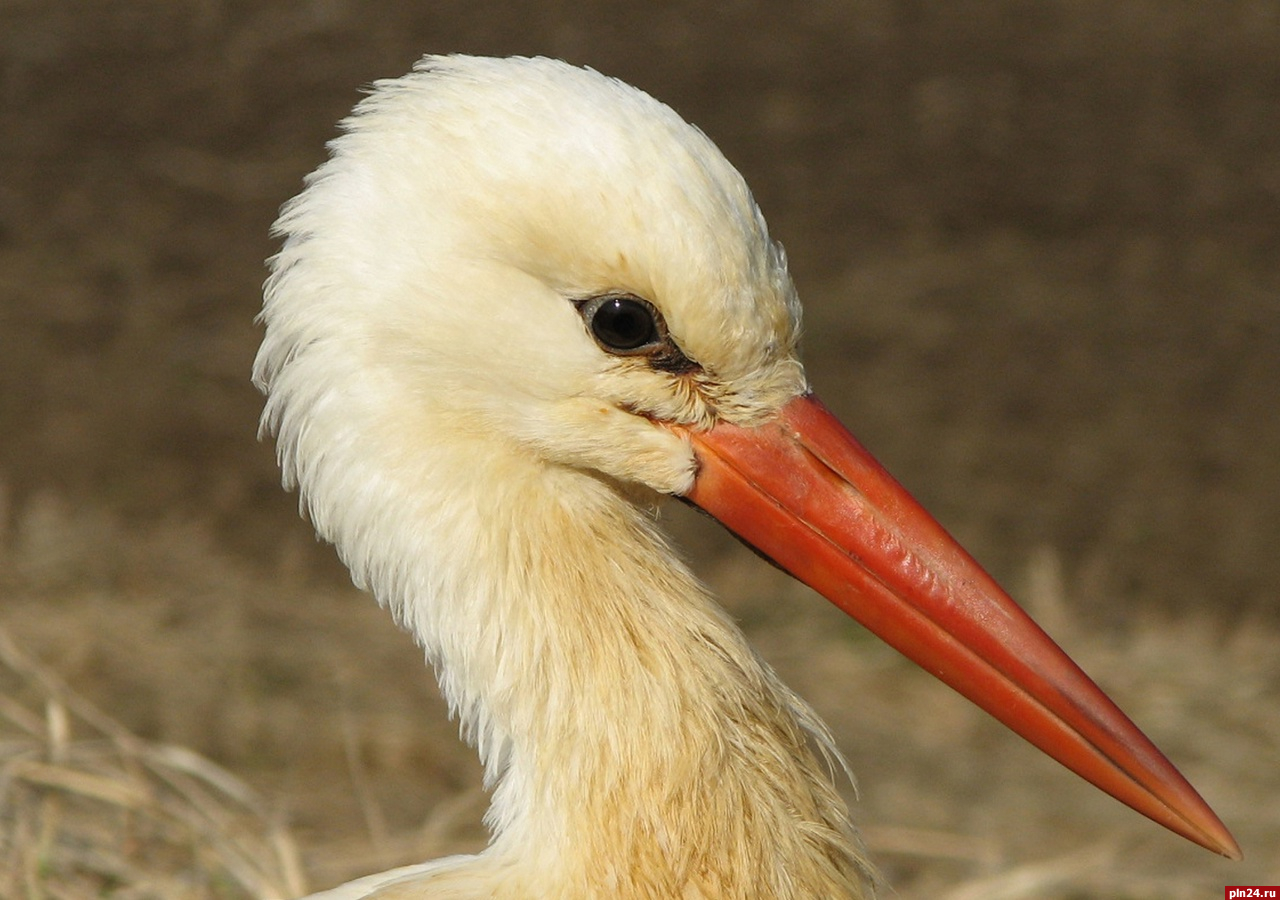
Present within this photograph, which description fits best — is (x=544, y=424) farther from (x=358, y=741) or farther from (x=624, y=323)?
(x=358, y=741)

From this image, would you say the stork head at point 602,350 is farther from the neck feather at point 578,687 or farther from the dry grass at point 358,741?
the dry grass at point 358,741

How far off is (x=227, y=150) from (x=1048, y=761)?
4936 mm

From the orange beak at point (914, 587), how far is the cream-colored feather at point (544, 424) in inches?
2.8

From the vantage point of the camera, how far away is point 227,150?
7.46 m

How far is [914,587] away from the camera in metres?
1.94

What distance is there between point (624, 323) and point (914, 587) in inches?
19.9

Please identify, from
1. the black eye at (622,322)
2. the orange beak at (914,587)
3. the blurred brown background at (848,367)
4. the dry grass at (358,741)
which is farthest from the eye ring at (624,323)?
the blurred brown background at (848,367)

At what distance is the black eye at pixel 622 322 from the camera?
Answer: 1832 millimetres

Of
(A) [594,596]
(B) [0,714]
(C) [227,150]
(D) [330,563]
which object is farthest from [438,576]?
(C) [227,150]

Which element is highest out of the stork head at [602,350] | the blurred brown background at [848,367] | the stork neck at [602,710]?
the blurred brown background at [848,367]

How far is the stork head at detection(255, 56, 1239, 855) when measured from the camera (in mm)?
1783

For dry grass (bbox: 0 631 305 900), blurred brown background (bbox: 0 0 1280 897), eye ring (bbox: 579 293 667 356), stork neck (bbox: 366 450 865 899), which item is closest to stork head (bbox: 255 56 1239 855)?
eye ring (bbox: 579 293 667 356)

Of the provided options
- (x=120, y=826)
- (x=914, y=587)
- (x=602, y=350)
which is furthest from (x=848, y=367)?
(x=602, y=350)

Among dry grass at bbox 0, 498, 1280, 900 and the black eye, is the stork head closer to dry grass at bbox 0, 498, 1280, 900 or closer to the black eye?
the black eye
